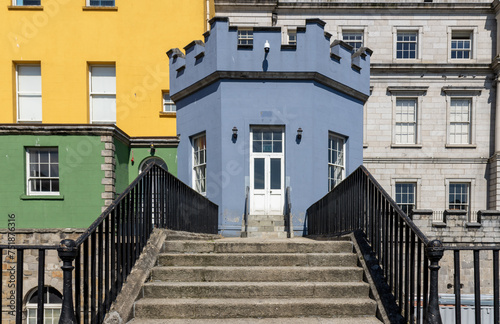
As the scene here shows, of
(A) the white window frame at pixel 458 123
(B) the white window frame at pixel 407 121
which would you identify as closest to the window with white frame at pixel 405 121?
(B) the white window frame at pixel 407 121

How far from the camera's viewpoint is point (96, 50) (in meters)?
13.9

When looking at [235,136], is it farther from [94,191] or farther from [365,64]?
[94,191]

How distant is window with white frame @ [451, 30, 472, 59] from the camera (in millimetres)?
17500

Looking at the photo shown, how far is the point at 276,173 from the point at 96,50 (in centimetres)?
1058

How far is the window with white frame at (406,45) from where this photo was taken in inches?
683

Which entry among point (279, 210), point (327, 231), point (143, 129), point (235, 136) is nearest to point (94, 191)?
point (143, 129)

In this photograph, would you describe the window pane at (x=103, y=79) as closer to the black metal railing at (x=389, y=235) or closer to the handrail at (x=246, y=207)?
the handrail at (x=246, y=207)

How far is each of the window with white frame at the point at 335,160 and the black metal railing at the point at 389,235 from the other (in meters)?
2.28

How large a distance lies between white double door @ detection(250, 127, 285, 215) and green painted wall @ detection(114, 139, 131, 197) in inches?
222

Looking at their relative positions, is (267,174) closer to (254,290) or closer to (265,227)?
(265,227)

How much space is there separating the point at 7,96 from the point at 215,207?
1195cm

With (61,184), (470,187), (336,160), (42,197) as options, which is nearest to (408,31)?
(470,187)

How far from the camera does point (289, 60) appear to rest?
8.55 m

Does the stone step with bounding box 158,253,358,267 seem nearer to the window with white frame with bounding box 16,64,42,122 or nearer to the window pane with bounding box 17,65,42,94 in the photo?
the window with white frame with bounding box 16,64,42,122
